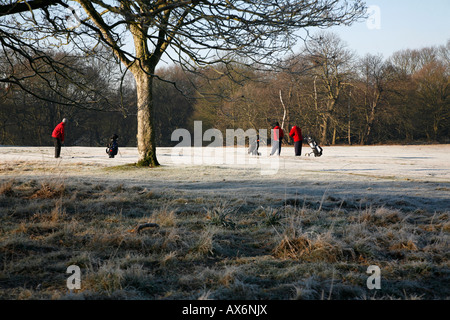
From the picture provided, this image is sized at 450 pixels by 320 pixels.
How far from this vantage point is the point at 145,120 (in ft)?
46.5

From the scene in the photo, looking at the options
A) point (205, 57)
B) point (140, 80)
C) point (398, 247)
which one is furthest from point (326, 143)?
point (398, 247)

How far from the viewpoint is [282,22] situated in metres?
6.07

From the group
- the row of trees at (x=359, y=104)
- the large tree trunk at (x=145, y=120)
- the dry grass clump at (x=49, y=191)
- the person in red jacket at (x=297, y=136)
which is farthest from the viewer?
the row of trees at (x=359, y=104)

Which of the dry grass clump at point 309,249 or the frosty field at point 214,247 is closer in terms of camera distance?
the frosty field at point 214,247

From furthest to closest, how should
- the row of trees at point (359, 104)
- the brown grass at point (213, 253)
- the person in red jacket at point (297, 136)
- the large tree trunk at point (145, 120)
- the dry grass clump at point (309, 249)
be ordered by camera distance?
1. the row of trees at point (359, 104)
2. the person in red jacket at point (297, 136)
3. the large tree trunk at point (145, 120)
4. the dry grass clump at point (309, 249)
5. the brown grass at point (213, 253)

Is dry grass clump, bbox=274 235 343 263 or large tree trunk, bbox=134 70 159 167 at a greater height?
large tree trunk, bbox=134 70 159 167

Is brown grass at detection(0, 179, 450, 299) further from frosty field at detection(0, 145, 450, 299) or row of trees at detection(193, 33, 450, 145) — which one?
row of trees at detection(193, 33, 450, 145)

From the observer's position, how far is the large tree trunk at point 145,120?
13.7 m

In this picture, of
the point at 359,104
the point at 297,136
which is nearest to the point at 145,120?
the point at 297,136

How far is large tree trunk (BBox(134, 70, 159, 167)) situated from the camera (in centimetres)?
1366

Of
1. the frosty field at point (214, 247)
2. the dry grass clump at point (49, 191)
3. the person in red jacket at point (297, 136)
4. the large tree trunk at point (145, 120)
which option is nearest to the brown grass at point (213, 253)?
the frosty field at point (214, 247)

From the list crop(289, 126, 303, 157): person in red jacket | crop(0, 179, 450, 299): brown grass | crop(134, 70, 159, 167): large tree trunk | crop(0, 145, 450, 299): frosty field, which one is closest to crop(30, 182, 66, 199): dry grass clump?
crop(0, 145, 450, 299): frosty field

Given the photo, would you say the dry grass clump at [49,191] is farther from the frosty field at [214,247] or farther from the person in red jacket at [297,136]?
the person in red jacket at [297,136]

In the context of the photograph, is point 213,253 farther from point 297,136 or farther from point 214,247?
point 297,136
